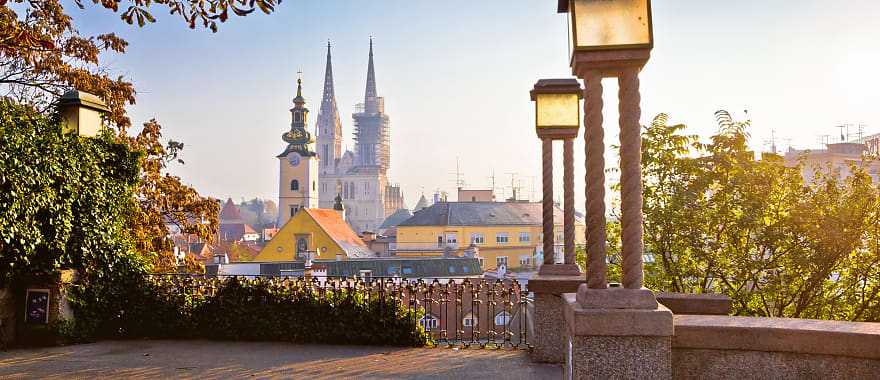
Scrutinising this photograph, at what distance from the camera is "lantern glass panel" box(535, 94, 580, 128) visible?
7652 mm

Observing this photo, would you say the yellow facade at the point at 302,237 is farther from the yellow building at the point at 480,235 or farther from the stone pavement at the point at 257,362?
the stone pavement at the point at 257,362

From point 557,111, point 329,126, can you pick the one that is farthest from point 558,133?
point 329,126

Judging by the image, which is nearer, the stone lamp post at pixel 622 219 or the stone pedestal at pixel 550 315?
the stone lamp post at pixel 622 219


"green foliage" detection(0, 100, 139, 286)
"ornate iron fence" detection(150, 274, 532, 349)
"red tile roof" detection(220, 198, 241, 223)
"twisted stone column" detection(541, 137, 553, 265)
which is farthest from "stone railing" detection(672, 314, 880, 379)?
"red tile roof" detection(220, 198, 241, 223)

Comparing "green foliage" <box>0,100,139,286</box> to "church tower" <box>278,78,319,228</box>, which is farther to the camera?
"church tower" <box>278,78,319,228</box>

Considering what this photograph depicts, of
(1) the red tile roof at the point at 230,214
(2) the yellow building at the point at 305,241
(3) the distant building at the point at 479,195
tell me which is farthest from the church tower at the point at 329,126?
(2) the yellow building at the point at 305,241

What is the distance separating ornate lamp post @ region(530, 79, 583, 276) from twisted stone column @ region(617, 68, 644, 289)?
128 inches

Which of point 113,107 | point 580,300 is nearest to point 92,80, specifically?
point 113,107

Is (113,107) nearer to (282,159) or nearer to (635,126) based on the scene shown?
(635,126)

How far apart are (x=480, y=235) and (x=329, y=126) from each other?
107 m

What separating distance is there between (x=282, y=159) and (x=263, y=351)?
3915 inches

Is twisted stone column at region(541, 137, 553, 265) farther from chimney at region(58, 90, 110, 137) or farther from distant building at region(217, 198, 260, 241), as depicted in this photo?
distant building at region(217, 198, 260, 241)

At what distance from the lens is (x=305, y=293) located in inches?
373

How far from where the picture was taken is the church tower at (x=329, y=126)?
178125 millimetres
